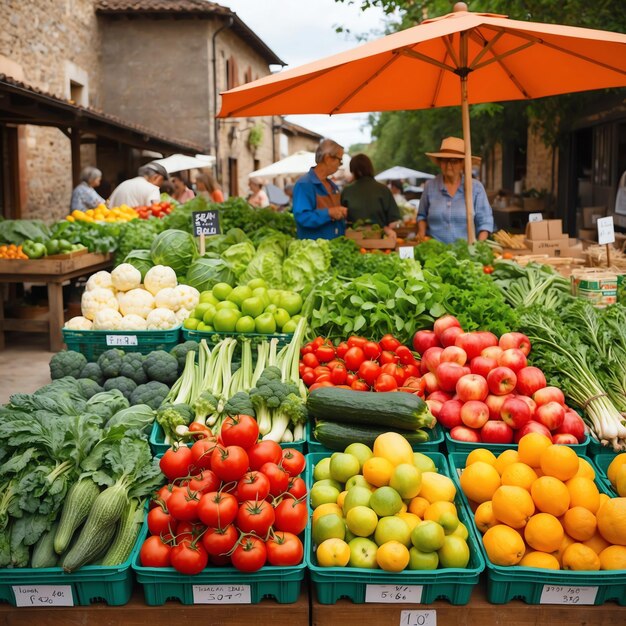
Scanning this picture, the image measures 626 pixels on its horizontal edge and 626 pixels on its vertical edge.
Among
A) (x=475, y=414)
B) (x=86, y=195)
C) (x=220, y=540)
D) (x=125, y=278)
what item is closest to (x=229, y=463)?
(x=220, y=540)

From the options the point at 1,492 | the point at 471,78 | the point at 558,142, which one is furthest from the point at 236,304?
the point at 558,142

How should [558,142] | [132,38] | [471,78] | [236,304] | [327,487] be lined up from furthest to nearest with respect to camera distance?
1. [132,38]
2. [558,142]
3. [471,78]
4. [236,304]
5. [327,487]

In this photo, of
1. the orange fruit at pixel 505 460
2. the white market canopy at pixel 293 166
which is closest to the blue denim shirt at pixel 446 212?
the orange fruit at pixel 505 460

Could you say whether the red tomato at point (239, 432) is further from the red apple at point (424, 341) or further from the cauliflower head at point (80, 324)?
the cauliflower head at point (80, 324)

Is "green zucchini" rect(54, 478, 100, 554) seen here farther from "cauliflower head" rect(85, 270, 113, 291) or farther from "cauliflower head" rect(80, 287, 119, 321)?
"cauliflower head" rect(85, 270, 113, 291)

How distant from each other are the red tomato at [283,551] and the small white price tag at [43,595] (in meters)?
0.75

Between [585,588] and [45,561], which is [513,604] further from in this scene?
[45,561]

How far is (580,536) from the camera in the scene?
8.26ft

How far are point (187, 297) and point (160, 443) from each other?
6.66ft

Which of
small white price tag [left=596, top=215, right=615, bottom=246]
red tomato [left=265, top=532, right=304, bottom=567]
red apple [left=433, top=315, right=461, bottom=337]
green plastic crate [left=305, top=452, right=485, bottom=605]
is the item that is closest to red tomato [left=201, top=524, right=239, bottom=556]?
red tomato [left=265, top=532, right=304, bottom=567]

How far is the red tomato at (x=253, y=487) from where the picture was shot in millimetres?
2389

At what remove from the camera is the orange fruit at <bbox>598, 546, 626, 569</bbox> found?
8.01 feet

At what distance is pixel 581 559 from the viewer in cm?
245

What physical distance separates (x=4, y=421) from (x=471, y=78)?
573 cm
